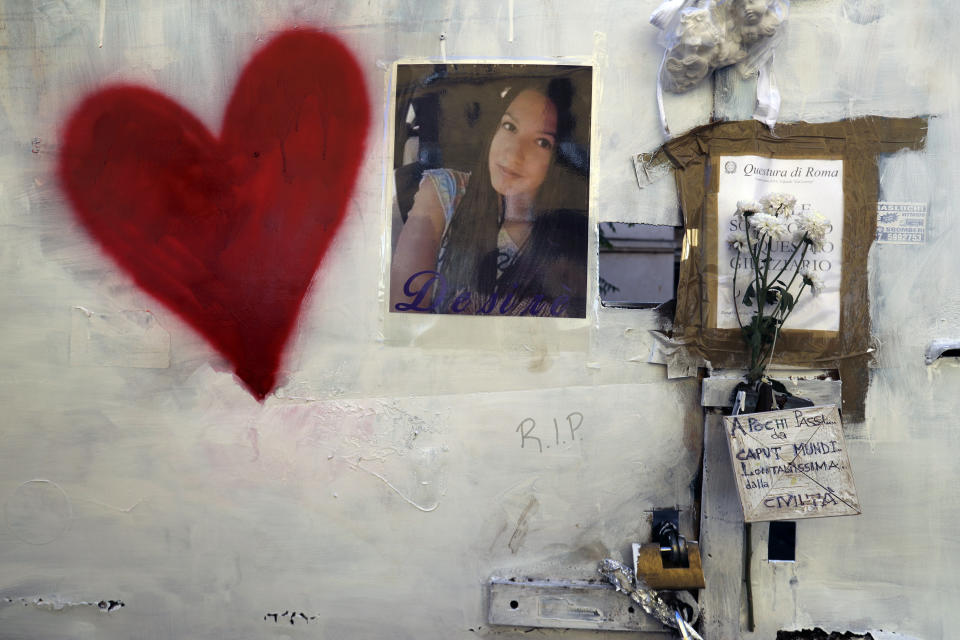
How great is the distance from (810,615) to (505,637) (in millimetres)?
1159

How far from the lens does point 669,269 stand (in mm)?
2738

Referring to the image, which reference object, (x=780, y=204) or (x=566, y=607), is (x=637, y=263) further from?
(x=566, y=607)

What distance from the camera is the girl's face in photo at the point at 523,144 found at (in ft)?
8.57

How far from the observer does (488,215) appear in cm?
262

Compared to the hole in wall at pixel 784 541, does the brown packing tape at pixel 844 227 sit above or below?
above

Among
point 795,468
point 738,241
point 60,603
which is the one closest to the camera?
point 795,468

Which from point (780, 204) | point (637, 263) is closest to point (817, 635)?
point (780, 204)

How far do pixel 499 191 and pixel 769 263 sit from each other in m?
1.05

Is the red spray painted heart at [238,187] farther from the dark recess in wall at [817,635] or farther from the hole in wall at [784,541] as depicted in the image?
the dark recess in wall at [817,635]

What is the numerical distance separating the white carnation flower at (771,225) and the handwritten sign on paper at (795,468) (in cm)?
61

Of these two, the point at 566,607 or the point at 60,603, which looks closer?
the point at 566,607

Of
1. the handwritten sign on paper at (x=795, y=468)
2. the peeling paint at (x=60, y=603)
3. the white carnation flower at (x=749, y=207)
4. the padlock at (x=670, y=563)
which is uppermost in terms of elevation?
the white carnation flower at (x=749, y=207)

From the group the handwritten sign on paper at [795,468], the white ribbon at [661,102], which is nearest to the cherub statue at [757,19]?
the white ribbon at [661,102]

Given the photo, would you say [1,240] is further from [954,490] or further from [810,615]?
[954,490]
